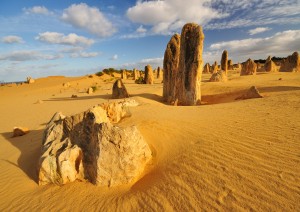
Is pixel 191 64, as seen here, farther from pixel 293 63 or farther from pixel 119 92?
pixel 293 63

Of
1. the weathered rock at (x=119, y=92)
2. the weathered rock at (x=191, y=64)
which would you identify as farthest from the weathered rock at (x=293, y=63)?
the weathered rock at (x=119, y=92)

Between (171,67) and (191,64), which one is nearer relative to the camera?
(191,64)

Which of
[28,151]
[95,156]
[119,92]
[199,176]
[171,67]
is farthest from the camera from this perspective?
[119,92]

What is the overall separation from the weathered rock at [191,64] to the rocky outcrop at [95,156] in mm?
8301

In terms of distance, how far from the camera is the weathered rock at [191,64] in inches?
479

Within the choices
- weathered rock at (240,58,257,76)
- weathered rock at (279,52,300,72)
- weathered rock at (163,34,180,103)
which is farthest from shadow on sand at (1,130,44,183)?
weathered rock at (279,52,300,72)

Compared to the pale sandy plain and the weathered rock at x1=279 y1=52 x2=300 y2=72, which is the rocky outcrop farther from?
the weathered rock at x1=279 y1=52 x2=300 y2=72

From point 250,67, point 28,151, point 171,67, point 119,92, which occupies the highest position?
point 171,67

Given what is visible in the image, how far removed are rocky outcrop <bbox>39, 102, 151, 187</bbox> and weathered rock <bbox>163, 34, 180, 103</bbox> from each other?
9.26 m

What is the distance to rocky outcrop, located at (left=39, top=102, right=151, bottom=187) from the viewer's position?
4254 mm

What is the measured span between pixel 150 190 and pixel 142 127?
9.13ft

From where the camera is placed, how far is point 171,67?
1423 cm

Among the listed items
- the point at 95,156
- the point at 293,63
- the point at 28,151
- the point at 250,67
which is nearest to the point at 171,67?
the point at 28,151

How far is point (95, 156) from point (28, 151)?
3287mm
